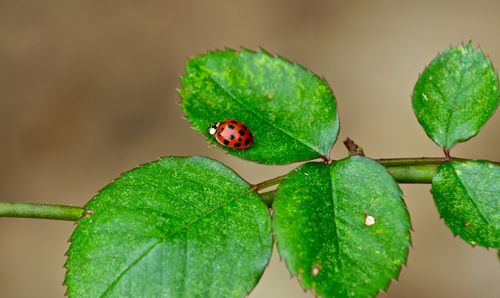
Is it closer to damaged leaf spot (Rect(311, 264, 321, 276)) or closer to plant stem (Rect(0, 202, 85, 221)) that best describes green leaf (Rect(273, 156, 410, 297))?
damaged leaf spot (Rect(311, 264, 321, 276))

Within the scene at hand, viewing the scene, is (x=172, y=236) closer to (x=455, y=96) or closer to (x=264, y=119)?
(x=264, y=119)

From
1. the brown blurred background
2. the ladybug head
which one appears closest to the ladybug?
the ladybug head

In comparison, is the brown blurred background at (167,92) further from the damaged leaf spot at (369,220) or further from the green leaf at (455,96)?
the damaged leaf spot at (369,220)

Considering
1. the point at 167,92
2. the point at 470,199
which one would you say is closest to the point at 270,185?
the point at 470,199

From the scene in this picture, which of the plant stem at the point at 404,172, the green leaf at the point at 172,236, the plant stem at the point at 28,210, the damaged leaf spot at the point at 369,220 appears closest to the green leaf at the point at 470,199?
the plant stem at the point at 404,172

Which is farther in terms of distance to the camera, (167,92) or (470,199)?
(167,92)

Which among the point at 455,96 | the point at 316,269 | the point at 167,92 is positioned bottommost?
the point at 316,269
